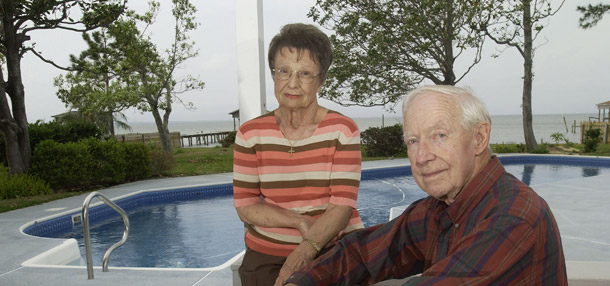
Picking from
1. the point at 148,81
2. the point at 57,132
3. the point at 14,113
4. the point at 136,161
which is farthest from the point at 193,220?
the point at 148,81

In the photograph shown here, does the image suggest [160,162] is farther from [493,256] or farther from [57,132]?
[493,256]

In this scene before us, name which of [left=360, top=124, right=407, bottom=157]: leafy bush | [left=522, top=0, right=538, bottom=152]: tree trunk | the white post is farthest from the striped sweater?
[left=522, top=0, right=538, bottom=152]: tree trunk

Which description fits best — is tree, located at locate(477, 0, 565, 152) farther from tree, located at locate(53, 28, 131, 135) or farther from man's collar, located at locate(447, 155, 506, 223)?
man's collar, located at locate(447, 155, 506, 223)

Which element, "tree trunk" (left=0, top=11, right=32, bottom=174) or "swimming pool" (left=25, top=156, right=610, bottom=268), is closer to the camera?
"swimming pool" (left=25, top=156, right=610, bottom=268)

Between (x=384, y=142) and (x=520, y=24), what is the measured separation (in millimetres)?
5784

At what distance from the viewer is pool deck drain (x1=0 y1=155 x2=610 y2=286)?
12.7 ft

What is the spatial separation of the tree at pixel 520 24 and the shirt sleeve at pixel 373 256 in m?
14.4

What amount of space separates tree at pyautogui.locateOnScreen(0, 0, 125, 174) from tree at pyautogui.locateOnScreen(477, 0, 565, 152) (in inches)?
423

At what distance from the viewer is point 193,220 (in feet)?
25.5

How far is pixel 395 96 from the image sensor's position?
16.1 m

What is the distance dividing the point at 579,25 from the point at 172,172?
43.9 ft

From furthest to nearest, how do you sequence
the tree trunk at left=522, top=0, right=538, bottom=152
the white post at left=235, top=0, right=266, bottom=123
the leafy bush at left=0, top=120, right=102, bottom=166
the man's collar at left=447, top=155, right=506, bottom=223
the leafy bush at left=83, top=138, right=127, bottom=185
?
the tree trunk at left=522, top=0, right=538, bottom=152 < the leafy bush at left=0, top=120, right=102, bottom=166 < the leafy bush at left=83, top=138, right=127, bottom=185 < the white post at left=235, top=0, right=266, bottom=123 < the man's collar at left=447, top=155, right=506, bottom=223

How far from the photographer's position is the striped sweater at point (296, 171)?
1742 mm

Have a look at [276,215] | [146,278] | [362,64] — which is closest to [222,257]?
[146,278]
